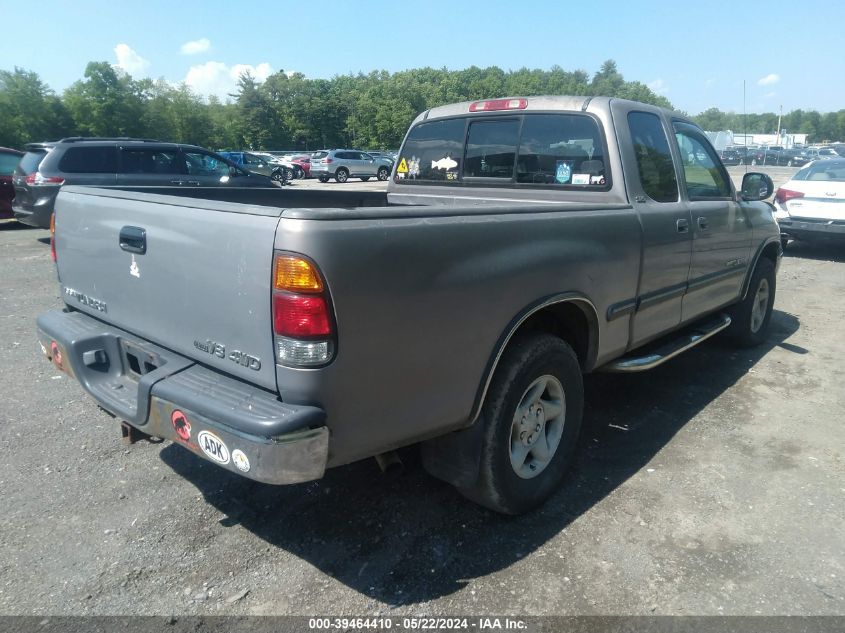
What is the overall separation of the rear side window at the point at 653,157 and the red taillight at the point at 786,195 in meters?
7.96

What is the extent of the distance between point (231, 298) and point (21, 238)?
1182 cm

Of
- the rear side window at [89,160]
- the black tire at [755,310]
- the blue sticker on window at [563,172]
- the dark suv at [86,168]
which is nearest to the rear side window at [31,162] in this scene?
the dark suv at [86,168]

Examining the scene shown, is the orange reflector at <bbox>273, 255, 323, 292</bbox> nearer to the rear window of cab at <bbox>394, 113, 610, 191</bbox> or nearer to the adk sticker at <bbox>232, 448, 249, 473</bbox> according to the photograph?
the adk sticker at <bbox>232, 448, 249, 473</bbox>

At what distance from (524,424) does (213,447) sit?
4.84 feet

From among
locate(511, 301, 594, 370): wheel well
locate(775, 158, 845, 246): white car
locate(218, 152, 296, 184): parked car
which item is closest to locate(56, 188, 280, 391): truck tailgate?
locate(511, 301, 594, 370): wheel well

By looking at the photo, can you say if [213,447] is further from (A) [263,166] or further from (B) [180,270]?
(A) [263,166]

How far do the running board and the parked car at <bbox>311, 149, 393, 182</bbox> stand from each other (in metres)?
27.9

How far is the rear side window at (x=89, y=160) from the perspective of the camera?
10414 mm

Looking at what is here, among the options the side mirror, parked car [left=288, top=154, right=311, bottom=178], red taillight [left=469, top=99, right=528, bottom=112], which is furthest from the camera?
parked car [left=288, top=154, right=311, bottom=178]

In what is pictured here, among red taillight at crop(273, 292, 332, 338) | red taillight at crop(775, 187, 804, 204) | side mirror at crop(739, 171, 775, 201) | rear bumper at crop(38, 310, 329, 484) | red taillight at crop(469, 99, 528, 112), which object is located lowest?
rear bumper at crop(38, 310, 329, 484)

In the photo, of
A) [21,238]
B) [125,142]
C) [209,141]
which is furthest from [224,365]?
[209,141]

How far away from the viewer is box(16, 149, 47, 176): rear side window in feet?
35.1

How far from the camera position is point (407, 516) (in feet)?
10.1

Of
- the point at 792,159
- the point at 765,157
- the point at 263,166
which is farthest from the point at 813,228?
the point at 765,157
